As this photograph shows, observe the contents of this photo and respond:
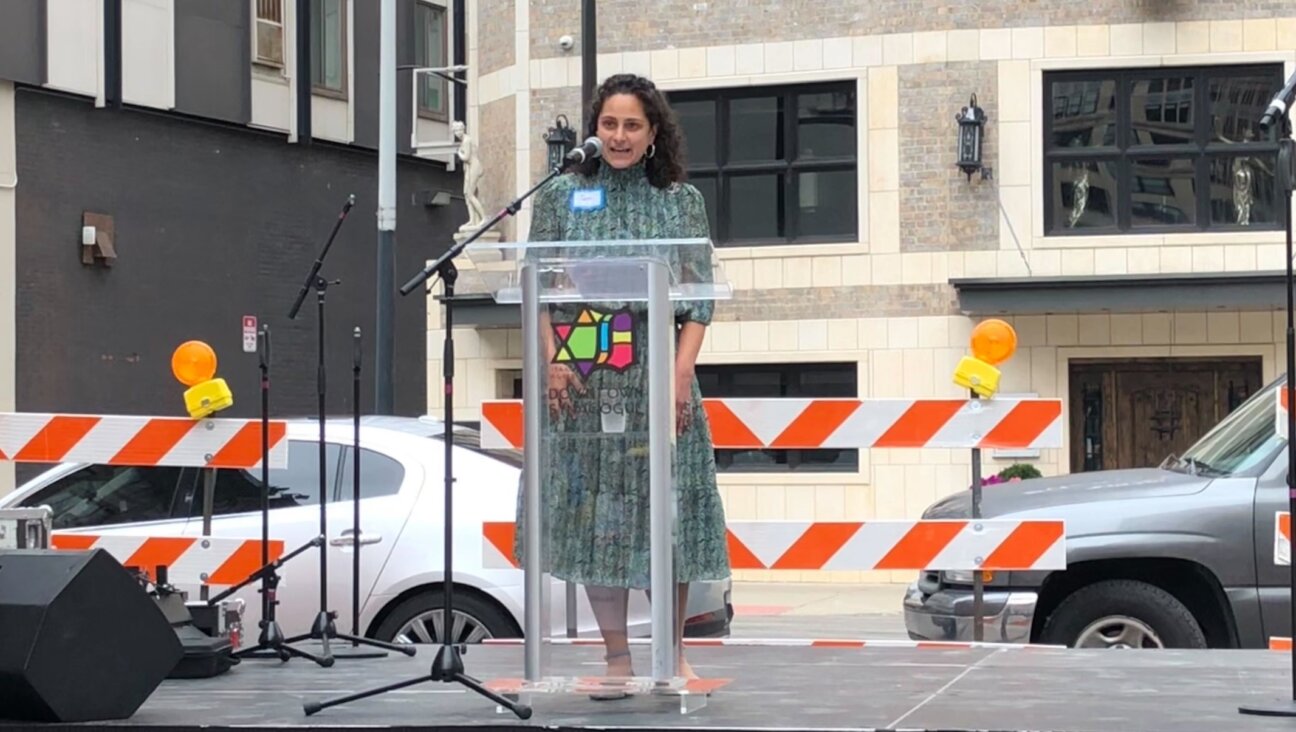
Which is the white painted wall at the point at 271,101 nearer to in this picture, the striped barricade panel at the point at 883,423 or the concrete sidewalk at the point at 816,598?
the concrete sidewalk at the point at 816,598

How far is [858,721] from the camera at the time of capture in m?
5.72

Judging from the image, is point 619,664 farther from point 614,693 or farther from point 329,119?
point 329,119

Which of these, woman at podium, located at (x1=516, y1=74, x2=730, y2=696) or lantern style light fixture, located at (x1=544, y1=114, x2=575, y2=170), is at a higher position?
lantern style light fixture, located at (x1=544, y1=114, x2=575, y2=170)

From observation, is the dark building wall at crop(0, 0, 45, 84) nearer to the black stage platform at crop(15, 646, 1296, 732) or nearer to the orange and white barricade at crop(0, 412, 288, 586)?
the orange and white barricade at crop(0, 412, 288, 586)

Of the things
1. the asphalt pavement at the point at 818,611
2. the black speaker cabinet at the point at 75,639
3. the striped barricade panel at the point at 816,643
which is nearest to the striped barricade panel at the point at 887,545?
the striped barricade panel at the point at 816,643

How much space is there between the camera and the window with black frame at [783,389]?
69.2 ft

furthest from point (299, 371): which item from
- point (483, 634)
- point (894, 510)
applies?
point (483, 634)

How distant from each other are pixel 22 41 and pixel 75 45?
0.85 meters

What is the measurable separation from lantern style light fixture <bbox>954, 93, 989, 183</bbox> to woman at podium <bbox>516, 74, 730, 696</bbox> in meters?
14.4

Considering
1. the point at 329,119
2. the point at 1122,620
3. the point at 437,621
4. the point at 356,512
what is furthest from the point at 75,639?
the point at 329,119

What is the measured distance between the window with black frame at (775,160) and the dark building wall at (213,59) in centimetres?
831

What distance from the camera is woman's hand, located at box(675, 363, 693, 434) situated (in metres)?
5.98

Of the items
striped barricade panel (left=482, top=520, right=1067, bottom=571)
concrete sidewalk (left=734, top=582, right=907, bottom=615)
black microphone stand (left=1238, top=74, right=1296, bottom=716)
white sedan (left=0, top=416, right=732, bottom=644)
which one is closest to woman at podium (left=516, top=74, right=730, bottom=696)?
black microphone stand (left=1238, top=74, right=1296, bottom=716)

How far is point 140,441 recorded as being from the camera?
892cm
